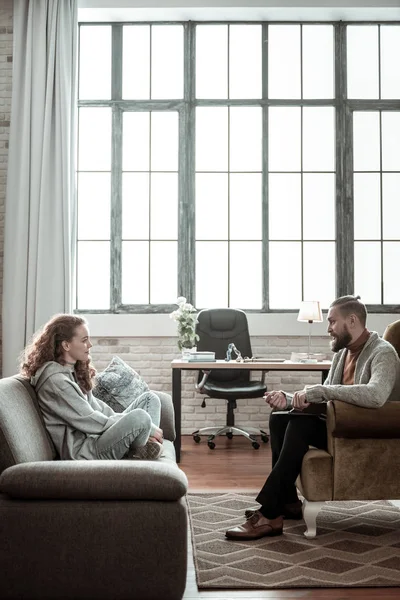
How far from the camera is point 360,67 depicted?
23.2ft

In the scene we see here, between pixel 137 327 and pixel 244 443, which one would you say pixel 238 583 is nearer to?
pixel 244 443

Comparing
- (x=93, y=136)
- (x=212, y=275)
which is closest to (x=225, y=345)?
(x=212, y=275)

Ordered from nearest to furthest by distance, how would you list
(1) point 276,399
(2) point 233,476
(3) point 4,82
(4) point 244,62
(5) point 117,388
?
(1) point 276,399
(5) point 117,388
(2) point 233,476
(3) point 4,82
(4) point 244,62

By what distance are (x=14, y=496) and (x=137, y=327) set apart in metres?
4.33

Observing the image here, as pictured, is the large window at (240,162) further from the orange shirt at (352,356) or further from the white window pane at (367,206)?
the orange shirt at (352,356)

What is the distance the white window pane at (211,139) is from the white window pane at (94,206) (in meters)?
0.89

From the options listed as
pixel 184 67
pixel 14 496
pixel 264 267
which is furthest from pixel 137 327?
pixel 14 496

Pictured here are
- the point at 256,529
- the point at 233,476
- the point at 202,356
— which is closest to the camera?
the point at 256,529

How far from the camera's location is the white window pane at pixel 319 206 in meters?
7.04

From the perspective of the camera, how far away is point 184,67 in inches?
277

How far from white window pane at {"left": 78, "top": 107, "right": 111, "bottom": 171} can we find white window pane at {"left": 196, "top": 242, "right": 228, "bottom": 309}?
48.2 inches

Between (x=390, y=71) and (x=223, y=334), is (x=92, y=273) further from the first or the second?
(x=390, y=71)

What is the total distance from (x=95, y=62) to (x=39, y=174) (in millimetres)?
1280

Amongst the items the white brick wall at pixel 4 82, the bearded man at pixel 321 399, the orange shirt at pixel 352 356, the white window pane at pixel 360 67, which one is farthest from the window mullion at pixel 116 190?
the orange shirt at pixel 352 356
